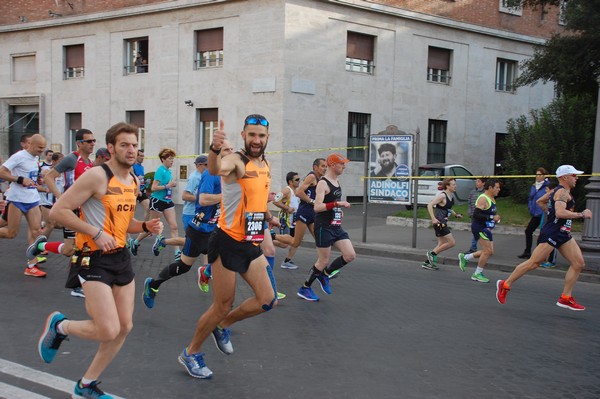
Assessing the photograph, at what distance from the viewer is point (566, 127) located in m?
18.9

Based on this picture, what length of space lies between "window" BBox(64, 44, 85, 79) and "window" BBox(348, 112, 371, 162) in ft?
41.1

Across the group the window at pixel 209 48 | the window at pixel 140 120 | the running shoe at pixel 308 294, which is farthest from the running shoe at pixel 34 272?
the window at pixel 140 120

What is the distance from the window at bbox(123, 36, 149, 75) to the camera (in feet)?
87.8

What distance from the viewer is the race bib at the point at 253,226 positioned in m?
4.89

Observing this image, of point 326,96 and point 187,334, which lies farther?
point 326,96

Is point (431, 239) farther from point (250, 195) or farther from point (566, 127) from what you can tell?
point (250, 195)

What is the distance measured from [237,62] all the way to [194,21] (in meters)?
2.76

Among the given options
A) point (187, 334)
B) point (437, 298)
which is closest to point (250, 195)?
point (187, 334)

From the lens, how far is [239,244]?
486 cm

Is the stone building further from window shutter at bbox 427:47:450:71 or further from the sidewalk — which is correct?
Answer: the sidewalk

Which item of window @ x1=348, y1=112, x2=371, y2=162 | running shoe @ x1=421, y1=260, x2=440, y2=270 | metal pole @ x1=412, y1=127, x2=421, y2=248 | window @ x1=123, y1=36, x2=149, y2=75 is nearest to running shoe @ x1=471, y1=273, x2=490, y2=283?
running shoe @ x1=421, y1=260, x2=440, y2=270

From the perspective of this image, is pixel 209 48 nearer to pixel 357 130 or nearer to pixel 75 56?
pixel 357 130

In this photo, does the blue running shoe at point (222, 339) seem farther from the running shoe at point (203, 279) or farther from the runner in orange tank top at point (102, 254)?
the running shoe at point (203, 279)

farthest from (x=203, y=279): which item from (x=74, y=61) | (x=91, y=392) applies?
(x=74, y=61)
